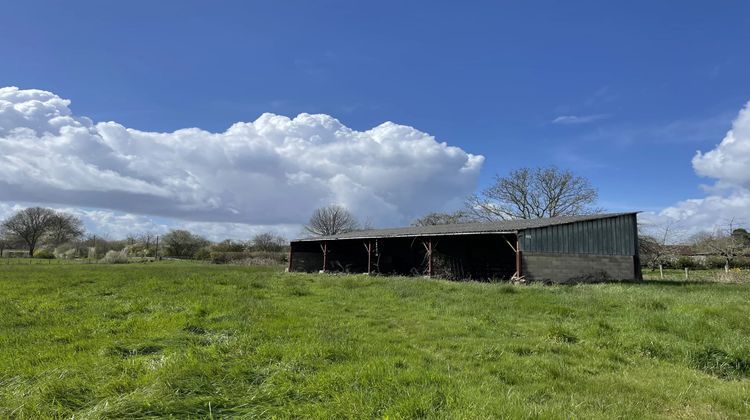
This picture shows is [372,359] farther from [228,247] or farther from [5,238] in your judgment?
[5,238]

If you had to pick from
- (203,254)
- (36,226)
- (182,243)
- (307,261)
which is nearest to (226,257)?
(203,254)

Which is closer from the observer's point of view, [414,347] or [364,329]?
[414,347]

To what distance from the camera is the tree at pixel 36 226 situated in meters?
88.0

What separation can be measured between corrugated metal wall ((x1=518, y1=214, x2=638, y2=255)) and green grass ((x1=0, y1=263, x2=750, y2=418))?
30.7 ft

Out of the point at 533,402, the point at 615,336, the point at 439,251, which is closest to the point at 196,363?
the point at 533,402

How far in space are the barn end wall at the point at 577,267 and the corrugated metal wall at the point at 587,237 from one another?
28 centimetres

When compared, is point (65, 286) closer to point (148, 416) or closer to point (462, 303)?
point (462, 303)

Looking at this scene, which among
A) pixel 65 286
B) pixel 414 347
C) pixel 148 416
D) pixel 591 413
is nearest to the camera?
pixel 148 416

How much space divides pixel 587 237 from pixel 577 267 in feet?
A: 5.91

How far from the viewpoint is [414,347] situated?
7.81 meters

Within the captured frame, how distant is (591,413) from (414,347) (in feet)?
11.2

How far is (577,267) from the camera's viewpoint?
77.8 ft

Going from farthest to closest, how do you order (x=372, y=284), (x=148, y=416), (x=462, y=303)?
(x=372, y=284) < (x=462, y=303) < (x=148, y=416)

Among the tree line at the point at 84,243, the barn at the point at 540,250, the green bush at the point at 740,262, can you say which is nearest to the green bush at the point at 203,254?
the tree line at the point at 84,243
